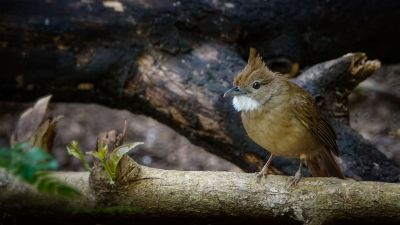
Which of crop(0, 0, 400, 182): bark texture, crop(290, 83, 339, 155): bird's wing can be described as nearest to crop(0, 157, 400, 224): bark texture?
crop(290, 83, 339, 155): bird's wing

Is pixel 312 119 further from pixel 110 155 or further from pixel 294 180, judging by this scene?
pixel 110 155

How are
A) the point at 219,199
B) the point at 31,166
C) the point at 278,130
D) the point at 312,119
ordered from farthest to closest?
the point at 312,119
the point at 278,130
the point at 219,199
the point at 31,166

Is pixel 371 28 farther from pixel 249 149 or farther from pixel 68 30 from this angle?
pixel 68 30

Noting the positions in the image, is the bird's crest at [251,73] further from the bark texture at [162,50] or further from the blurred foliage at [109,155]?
the blurred foliage at [109,155]

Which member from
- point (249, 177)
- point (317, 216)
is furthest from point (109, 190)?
point (317, 216)

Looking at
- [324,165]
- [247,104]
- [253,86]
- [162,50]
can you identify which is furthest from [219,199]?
[162,50]
